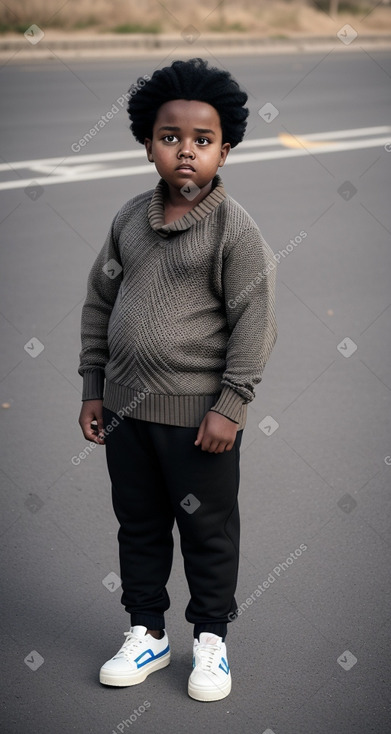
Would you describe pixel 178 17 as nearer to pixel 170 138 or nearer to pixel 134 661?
pixel 170 138

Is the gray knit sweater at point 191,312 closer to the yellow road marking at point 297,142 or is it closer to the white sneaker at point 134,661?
the white sneaker at point 134,661

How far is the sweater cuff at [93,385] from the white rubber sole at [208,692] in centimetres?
97

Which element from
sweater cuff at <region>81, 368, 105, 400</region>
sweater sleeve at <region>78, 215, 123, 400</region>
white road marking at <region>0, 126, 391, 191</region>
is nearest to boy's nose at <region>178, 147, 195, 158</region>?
sweater sleeve at <region>78, 215, 123, 400</region>

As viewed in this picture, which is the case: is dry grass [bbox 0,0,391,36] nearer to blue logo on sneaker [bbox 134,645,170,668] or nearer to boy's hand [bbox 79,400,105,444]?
boy's hand [bbox 79,400,105,444]

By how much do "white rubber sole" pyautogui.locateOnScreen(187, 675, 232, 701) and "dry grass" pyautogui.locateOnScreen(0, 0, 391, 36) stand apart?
18027 millimetres

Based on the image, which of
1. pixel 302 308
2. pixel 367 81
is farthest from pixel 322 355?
pixel 367 81

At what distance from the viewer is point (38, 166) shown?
31.4 feet

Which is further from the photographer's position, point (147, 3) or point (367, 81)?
point (147, 3)

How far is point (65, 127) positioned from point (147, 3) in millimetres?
13726

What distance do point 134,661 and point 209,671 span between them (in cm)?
25

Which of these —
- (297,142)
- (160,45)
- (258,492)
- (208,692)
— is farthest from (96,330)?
(160,45)

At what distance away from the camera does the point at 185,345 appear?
280 centimetres

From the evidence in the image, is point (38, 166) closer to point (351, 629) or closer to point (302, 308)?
point (302, 308)

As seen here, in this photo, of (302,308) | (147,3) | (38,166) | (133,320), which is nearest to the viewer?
(133,320)
